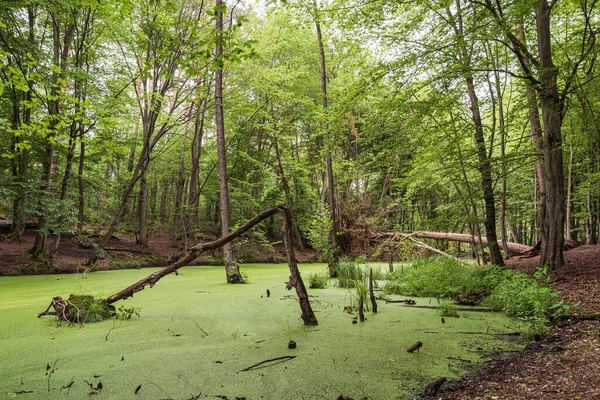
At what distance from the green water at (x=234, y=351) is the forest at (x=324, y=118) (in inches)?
19.7

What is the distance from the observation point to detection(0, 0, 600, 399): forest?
4.50 meters

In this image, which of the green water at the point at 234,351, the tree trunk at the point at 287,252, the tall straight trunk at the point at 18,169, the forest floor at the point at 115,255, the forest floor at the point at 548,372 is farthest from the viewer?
the forest floor at the point at 115,255

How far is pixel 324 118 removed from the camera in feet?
18.9

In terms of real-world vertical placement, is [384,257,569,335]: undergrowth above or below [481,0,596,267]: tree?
below

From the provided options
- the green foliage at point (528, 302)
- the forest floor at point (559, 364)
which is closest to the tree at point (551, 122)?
the forest floor at point (559, 364)

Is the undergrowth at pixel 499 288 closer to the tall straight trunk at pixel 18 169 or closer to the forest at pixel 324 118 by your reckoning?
the forest at pixel 324 118

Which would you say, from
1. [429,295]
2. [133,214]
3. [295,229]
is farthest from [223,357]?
[133,214]

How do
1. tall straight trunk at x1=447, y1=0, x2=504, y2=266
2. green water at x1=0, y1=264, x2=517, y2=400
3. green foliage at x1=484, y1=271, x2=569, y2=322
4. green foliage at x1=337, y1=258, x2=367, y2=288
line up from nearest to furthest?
green water at x1=0, y1=264, x2=517, y2=400 → green foliage at x1=484, y1=271, x2=569, y2=322 → tall straight trunk at x1=447, y1=0, x2=504, y2=266 → green foliage at x1=337, y1=258, x2=367, y2=288

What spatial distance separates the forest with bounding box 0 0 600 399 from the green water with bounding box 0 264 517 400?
1.65ft

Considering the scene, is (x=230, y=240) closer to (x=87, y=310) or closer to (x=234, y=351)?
(x=234, y=351)

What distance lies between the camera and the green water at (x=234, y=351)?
6.21 ft

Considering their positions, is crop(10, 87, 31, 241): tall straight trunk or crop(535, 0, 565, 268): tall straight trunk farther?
crop(10, 87, 31, 241): tall straight trunk

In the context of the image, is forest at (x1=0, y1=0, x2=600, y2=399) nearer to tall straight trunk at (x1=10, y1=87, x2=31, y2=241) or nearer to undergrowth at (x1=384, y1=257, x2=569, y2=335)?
tall straight trunk at (x1=10, y1=87, x2=31, y2=241)

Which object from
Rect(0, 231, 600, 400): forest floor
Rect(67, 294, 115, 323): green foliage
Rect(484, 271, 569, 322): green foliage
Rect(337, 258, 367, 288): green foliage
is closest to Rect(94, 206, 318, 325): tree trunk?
Rect(0, 231, 600, 400): forest floor
